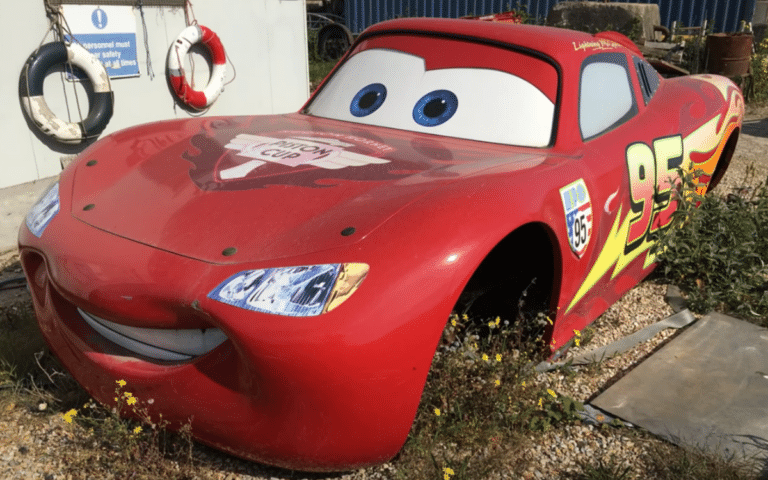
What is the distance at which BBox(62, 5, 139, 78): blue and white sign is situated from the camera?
234 inches

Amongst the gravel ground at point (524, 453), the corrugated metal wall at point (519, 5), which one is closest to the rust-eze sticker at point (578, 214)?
the gravel ground at point (524, 453)

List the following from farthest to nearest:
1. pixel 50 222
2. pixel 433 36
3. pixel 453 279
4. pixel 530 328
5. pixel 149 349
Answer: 1. pixel 433 36
2. pixel 530 328
3. pixel 50 222
4. pixel 149 349
5. pixel 453 279

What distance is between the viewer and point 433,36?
346cm

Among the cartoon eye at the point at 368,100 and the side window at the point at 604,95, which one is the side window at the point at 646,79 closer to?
the side window at the point at 604,95

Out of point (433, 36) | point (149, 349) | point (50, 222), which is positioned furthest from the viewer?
point (433, 36)

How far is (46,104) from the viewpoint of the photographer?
5801 millimetres

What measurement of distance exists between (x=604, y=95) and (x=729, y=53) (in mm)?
7764

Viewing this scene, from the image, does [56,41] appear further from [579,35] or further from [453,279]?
[453,279]

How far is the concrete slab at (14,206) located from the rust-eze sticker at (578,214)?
3.59 metres

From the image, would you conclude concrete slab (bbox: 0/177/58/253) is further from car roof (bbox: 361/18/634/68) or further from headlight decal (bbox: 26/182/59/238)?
car roof (bbox: 361/18/634/68)

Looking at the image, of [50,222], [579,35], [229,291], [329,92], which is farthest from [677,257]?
[50,222]

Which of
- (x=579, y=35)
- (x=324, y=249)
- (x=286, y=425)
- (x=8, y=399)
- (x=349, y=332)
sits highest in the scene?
(x=579, y=35)

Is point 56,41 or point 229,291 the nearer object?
point 229,291

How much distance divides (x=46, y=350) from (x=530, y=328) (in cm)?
203
